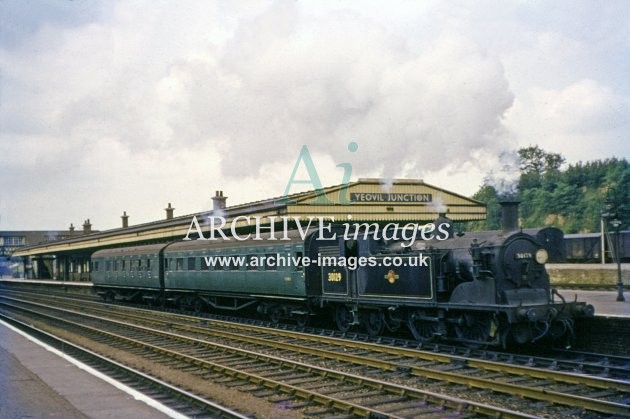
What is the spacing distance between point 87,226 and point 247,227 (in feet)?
128

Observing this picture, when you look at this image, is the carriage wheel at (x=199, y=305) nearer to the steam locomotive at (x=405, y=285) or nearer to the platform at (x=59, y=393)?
the steam locomotive at (x=405, y=285)

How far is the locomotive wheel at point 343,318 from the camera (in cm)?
1567

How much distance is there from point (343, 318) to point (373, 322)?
4.64 feet

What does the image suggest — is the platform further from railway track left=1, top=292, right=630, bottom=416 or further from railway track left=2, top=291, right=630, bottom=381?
railway track left=2, top=291, right=630, bottom=381

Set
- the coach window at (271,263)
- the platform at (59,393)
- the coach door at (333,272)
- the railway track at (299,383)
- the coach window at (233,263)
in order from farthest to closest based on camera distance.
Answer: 1. the coach window at (233,263)
2. the coach window at (271,263)
3. the coach door at (333,272)
4. the platform at (59,393)
5. the railway track at (299,383)

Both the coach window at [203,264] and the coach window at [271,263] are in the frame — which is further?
the coach window at [203,264]

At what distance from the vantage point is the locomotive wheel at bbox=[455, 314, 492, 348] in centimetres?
1165

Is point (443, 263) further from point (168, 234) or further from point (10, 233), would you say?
point (10, 233)

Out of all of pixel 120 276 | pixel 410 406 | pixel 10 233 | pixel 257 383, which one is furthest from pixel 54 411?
pixel 10 233

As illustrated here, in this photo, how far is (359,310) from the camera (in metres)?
14.9

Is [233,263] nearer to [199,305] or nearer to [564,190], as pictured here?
[199,305]

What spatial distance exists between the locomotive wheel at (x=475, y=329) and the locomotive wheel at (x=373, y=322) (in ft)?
7.88

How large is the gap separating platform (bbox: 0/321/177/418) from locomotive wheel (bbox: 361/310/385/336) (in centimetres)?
651

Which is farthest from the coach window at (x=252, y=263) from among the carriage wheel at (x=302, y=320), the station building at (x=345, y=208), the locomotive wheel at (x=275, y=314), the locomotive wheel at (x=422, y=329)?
the locomotive wheel at (x=422, y=329)
